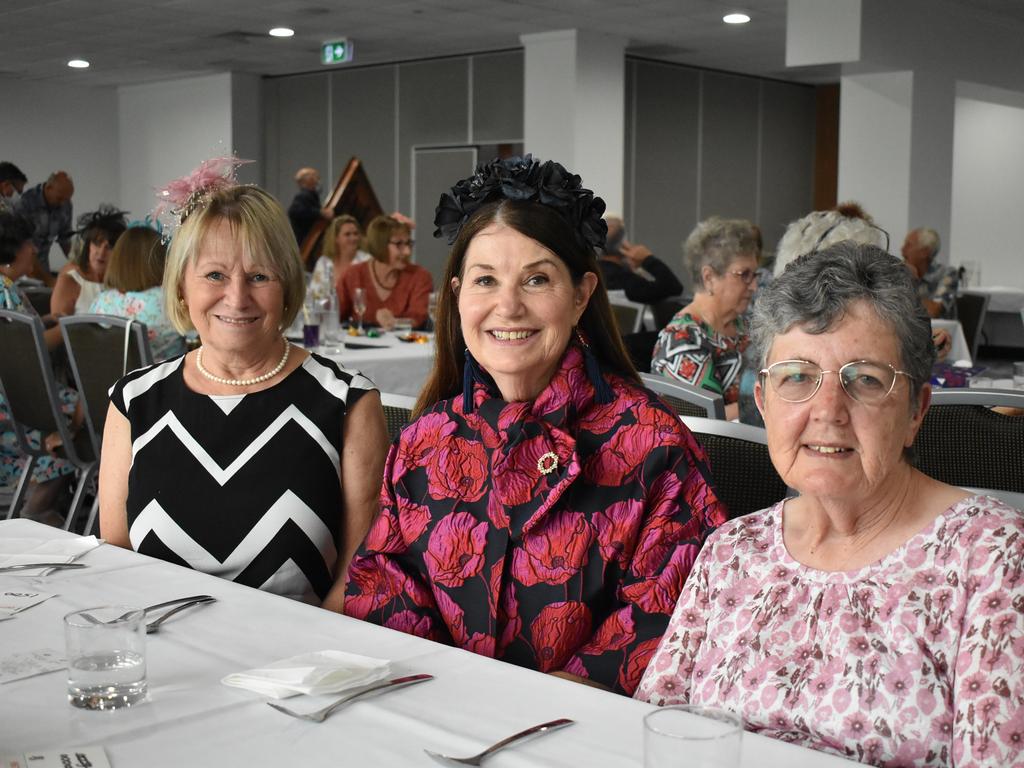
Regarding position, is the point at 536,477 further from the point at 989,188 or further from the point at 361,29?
the point at 989,188

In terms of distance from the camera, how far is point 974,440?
240 cm

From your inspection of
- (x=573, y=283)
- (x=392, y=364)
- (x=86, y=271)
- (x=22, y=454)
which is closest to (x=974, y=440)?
(x=573, y=283)

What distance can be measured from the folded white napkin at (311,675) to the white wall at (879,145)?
333 inches

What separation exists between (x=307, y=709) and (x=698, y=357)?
2.39 metres

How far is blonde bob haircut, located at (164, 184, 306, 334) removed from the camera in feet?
7.95

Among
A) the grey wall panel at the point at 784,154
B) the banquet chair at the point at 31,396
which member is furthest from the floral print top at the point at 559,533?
the grey wall panel at the point at 784,154

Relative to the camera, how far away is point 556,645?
6.05 ft

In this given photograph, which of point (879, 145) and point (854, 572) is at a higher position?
point (879, 145)

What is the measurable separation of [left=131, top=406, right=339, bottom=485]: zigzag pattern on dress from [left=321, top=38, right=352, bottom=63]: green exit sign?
991 centimetres

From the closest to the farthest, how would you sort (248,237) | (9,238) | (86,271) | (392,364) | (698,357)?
(248,237)
(698,357)
(9,238)
(392,364)
(86,271)

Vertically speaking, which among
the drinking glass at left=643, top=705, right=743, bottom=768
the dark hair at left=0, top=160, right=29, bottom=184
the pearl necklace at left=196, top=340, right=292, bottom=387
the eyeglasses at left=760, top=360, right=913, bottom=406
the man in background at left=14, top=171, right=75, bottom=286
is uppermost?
the dark hair at left=0, top=160, right=29, bottom=184

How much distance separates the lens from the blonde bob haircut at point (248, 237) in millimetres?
2422

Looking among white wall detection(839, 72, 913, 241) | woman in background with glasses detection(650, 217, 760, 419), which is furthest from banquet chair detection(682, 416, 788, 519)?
white wall detection(839, 72, 913, 241)

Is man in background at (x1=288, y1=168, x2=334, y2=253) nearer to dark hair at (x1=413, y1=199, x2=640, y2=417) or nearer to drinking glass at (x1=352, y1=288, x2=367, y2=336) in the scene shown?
drinking glass at (x1=352, y1=288, x2=367, y2=336)
